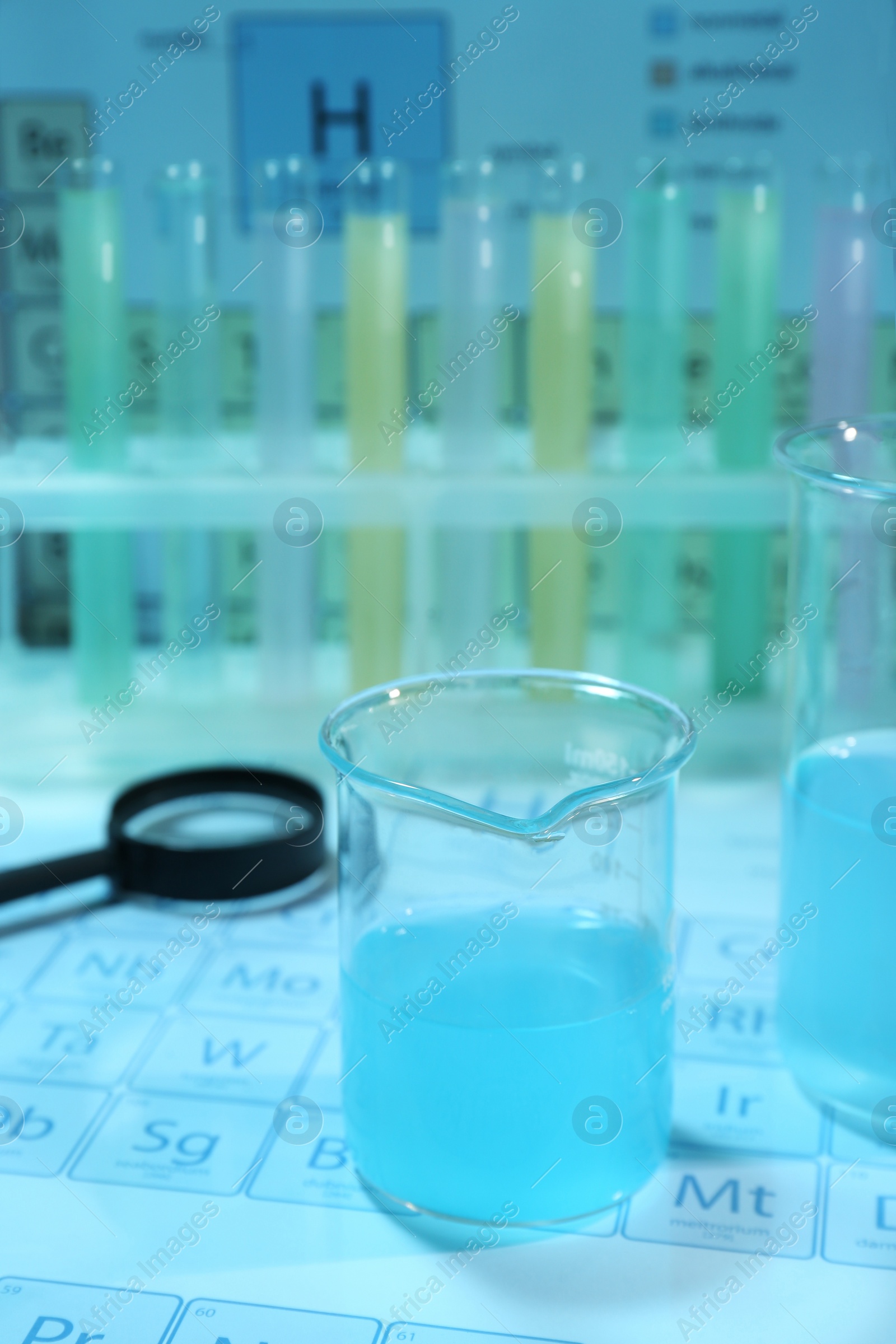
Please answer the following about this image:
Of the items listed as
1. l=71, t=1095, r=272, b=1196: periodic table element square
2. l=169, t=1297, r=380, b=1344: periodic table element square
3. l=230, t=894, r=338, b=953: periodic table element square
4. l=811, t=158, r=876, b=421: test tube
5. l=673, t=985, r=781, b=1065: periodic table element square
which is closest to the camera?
l=169, t=1297, r=380, b=1344: periodic table element square

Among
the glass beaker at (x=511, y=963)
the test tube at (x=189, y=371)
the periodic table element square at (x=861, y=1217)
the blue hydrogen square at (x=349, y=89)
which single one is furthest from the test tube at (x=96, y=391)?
the periodic table element square at (x=861, y=1217)

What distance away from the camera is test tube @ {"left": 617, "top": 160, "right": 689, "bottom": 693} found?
1.06 metres

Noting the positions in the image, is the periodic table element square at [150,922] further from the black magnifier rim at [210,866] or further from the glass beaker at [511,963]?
the glass beaker at [511,963]

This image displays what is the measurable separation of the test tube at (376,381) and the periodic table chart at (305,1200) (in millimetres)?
311

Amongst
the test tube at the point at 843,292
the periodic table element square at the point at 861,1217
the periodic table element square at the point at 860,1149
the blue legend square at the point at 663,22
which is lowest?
the periodic table element square at the point at 861,1217

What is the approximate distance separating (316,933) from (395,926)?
0.25 m

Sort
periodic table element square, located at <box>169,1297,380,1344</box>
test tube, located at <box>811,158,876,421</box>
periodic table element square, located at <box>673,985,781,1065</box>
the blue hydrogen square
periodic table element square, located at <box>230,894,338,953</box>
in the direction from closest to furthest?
1. periodic table element square, located at <box>169,1297,380,1344</box>
2. periodic table element square, located at <box>673,985,781,1065</box>
3. periodic table element square, located at <box>230,894,338,953</box>
4. test tube, located at <box>811,158,876,421</box>
5. the blue hydrogen square

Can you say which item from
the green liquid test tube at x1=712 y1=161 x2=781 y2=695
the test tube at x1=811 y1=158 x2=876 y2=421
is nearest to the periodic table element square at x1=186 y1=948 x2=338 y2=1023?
the green liquid test tube at x1=712 y1=161 x2=781 y2=695

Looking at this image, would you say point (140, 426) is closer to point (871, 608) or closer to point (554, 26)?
point (554, 26)

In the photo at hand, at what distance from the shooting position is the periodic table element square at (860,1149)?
2.26ft

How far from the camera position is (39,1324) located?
0.59m

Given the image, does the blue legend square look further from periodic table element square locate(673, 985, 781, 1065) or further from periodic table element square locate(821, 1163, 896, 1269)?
periodic table element square locate(821, 1163, 896, 1269)

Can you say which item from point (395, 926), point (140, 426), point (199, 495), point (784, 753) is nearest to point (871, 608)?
point (784, 753)

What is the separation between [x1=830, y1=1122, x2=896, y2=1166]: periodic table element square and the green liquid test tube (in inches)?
19.2
